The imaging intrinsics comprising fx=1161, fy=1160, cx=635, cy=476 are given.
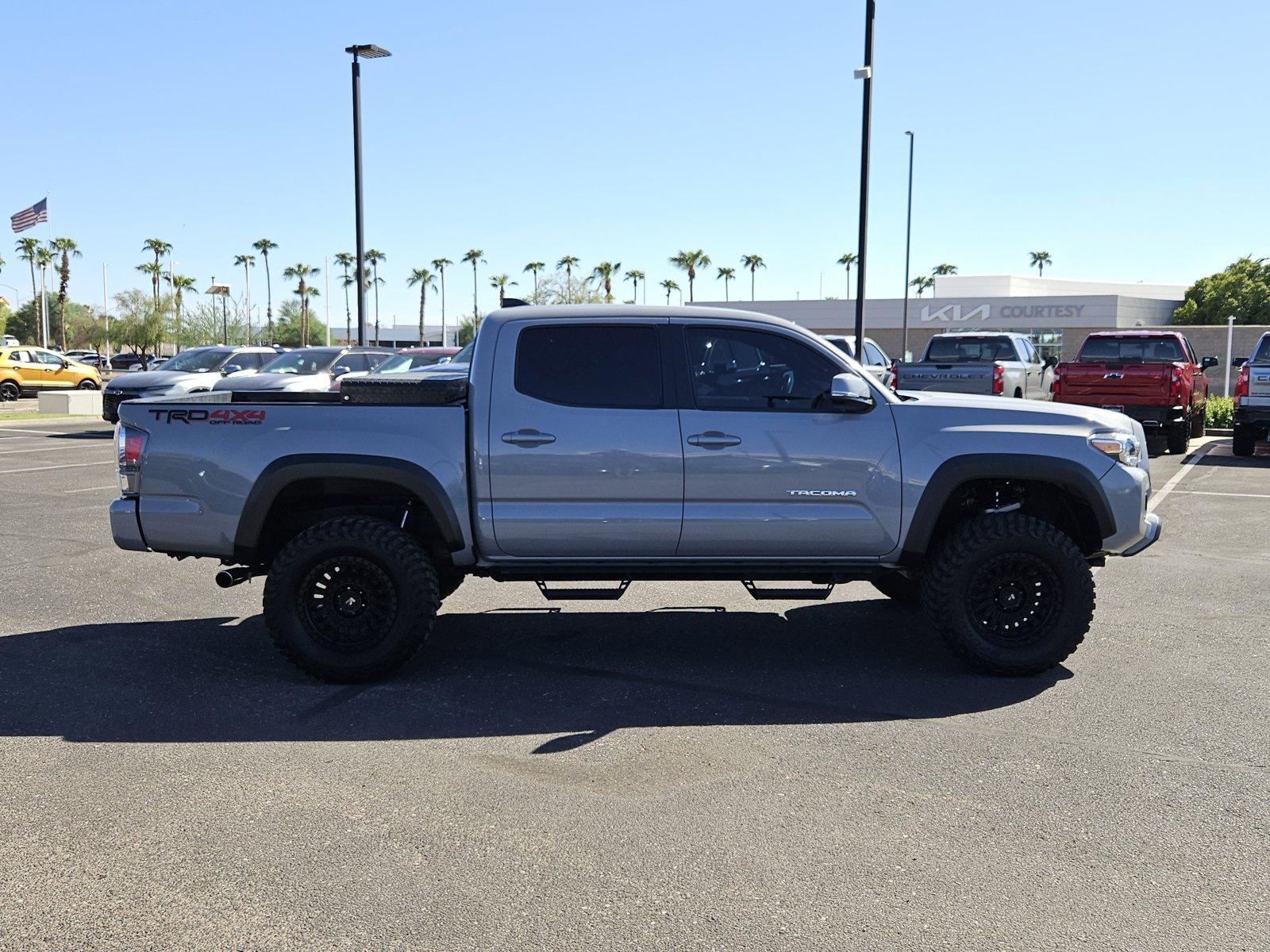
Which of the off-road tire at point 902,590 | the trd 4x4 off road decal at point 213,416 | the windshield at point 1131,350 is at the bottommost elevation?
the off-road tire at point 902,590

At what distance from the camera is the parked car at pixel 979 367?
65.0 ft

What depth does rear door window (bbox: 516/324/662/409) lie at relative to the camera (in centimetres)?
Result: 612

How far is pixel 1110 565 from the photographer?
9.29m

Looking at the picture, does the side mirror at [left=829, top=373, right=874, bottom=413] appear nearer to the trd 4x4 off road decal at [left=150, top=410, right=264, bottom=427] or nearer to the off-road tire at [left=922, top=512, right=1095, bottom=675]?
the off-road tire at [left=922, top=512, right=1095, bottom=675]

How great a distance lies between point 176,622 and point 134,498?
144cm

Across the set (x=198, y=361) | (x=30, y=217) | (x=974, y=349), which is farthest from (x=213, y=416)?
(x=30, y=217)

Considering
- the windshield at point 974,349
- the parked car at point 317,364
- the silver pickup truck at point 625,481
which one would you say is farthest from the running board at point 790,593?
the windshield at point 974,349

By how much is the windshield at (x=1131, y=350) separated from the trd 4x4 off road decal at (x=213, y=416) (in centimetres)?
1646

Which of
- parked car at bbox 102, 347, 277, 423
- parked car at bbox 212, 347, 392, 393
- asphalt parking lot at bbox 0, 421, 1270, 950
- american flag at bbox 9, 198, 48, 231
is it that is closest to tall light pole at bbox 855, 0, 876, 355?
parked car at bbox 212, 347, 392, 393

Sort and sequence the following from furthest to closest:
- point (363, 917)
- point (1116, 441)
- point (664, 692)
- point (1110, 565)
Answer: point (1110, 565), point (1116, 441), point (664, 692), point (363, 917)

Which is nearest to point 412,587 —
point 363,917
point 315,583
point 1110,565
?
point 315,583

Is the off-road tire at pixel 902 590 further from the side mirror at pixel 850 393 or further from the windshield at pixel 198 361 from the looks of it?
the windshield at pixel 198 361

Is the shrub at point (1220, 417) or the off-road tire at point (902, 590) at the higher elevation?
the shrub at point (1220, 417)

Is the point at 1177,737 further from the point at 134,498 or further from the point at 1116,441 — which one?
the point at 134,498
